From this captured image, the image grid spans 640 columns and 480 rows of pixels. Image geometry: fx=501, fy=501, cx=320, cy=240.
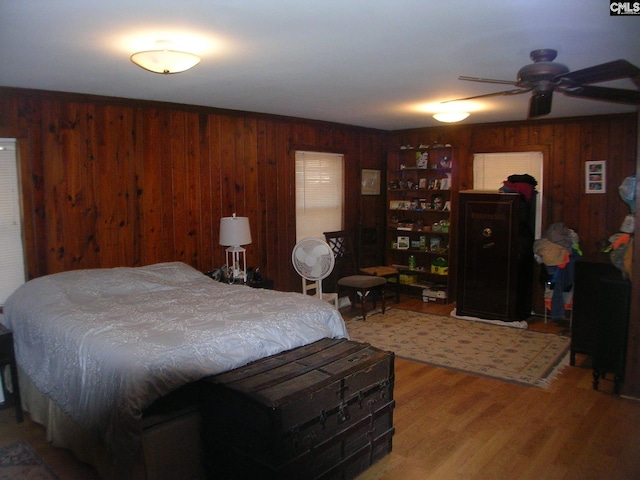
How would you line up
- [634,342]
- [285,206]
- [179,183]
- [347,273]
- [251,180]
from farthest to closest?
1. [347,273]
2. [285,206]
3. [251,180]
4. [179,183]
5. [634,342]

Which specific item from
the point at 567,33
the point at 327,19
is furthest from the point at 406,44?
the point at 567,33

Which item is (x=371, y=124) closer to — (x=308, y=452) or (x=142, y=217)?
(x=142, y=217)

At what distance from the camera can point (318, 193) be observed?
6.18 m

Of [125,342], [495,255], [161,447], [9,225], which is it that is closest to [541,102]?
[125,342]

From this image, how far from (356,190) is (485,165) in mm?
1671

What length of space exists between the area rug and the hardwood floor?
0.05m

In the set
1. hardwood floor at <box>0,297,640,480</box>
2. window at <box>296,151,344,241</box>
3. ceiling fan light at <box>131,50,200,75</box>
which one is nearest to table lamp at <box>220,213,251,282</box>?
window at <box>296,151,344,241</box>

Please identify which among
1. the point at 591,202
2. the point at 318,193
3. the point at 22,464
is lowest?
the point at 22,464

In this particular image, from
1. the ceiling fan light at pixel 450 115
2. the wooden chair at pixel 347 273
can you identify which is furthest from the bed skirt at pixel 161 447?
the ceiling fan light at pixel 450 115

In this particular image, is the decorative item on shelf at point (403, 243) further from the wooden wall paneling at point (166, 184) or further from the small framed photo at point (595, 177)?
the wooden wall paneling at point (166, 184)

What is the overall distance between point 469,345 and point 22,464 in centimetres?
374

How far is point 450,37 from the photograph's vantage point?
2.59m

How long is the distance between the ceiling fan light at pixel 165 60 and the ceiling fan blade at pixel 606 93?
213 centimetres

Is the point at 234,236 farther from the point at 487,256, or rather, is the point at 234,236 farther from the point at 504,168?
the point at 504,168
